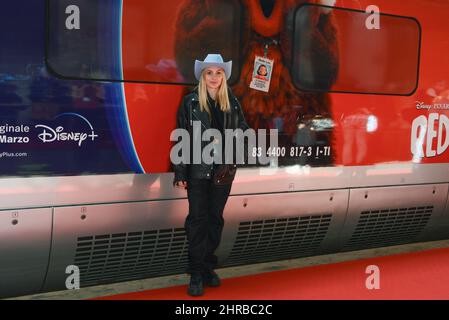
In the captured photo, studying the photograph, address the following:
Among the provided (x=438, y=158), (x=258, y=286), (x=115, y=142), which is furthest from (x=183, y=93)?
(x=438, y=158)

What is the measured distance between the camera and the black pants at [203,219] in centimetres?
375

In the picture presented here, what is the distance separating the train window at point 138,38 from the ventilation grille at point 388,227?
71.2 inches

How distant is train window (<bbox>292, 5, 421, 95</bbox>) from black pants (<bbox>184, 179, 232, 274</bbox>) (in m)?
1.11

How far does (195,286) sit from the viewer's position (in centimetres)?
393

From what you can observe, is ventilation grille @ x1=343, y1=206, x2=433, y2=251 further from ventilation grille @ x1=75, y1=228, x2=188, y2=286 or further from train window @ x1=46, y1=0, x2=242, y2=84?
train window @ x1=46, y1=0, x2=242, y2=84

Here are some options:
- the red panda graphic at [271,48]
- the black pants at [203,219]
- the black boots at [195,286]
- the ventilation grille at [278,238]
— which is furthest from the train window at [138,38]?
the black boots at [195,286]

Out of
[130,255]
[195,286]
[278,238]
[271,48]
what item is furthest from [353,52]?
[130,255]

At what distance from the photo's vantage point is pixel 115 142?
3.58 metres

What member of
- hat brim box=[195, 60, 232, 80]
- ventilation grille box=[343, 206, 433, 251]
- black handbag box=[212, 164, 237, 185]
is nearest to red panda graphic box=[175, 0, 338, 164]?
hat brim box=[195, 60, 232, 80]

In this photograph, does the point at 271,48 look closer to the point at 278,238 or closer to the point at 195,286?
the point at 278,238

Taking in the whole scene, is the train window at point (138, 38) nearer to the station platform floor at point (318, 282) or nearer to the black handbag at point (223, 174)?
the black handbag at point (223, 174)

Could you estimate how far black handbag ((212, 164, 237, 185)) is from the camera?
12.3ft

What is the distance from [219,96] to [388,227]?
2190 millimetres

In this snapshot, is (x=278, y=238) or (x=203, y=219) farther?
(x=278, y=238)
